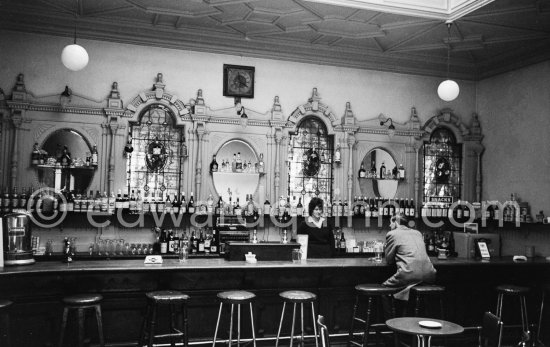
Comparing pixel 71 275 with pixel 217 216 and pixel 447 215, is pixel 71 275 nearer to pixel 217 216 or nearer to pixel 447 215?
pixel 217 216

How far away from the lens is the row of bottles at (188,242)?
7.40 meters

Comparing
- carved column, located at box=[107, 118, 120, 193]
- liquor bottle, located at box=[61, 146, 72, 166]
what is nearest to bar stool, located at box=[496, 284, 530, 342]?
carved column, located at box=[107, 118, 120, 193]

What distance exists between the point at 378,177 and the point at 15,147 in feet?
18.5

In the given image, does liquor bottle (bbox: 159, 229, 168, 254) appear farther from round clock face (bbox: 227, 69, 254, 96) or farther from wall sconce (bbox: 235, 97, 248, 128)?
round clock face (bbox: 227, 69, 254, 96)

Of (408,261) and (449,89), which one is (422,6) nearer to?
(449,89)

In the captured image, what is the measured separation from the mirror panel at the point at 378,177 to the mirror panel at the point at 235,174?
1925 millimetres

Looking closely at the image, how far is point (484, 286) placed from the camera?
6.50 meters

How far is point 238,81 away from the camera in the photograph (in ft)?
26.1

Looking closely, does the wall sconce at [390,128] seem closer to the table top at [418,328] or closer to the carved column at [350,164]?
the carved column at [350,164]

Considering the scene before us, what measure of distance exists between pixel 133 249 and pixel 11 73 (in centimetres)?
300

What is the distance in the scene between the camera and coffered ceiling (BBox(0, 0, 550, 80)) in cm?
656

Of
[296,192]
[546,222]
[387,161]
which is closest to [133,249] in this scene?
[296,192]

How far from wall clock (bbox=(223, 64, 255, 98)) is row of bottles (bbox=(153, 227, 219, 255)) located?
2.19 meters

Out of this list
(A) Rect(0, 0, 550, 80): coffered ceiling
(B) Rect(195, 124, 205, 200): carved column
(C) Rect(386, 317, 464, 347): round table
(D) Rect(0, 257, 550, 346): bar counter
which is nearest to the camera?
(C) Rect(386, 317, 464, 347): round table
